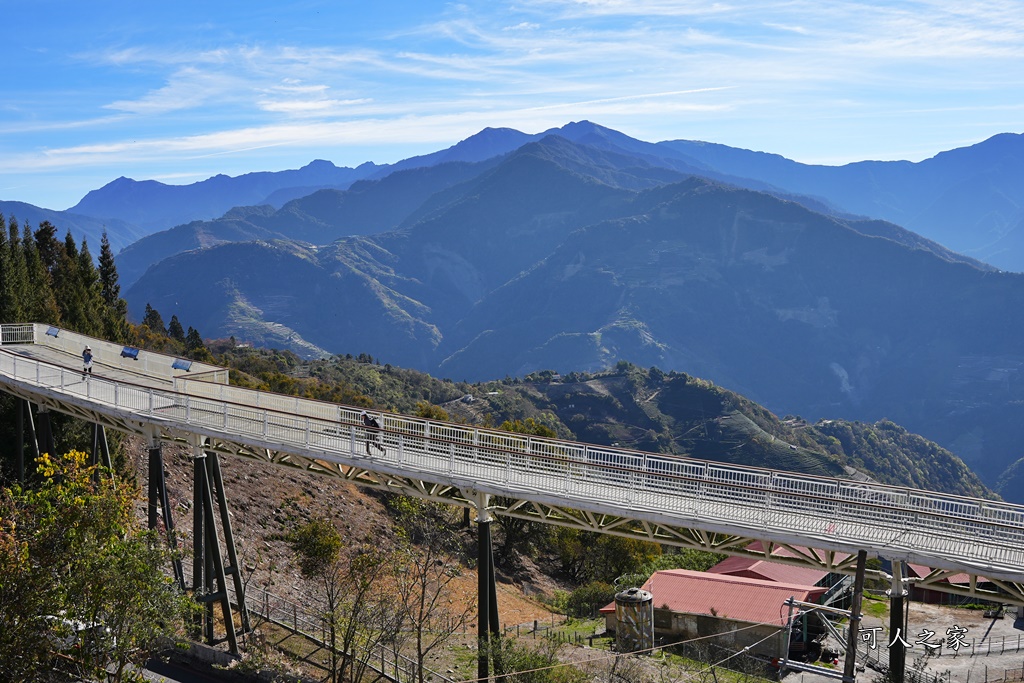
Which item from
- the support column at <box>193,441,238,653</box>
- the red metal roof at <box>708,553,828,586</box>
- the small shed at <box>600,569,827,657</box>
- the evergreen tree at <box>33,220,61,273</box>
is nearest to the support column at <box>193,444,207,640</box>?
the support column at <box>193,441,238,653</box>

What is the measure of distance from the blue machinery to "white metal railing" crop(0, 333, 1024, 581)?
0.05 metres

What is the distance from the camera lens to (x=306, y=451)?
24.4 metres

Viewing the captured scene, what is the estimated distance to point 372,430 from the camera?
24156 millimetres

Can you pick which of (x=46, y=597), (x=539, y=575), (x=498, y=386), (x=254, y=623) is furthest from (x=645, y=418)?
(x=46, y=597)

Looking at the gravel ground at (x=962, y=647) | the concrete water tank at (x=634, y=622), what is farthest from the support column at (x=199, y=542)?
the gravel ground at (x=962, y=647)

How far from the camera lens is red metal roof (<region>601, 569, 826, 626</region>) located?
31.5 meters

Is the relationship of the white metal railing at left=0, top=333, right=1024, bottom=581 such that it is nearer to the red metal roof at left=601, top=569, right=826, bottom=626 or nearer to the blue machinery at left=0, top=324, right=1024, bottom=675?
the blue machinery at left=0, top=324, right=1024, bottom=675

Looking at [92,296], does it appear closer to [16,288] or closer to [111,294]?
[16,288]

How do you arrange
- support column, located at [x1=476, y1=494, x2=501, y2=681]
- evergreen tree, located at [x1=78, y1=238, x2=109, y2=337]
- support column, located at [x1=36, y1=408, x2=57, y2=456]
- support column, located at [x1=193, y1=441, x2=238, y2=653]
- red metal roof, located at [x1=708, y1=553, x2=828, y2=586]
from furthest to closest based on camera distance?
evergreen tree, located at [x1=78, y1=238, x2=109, y2=337]
red metal roof, located at [x1=708, y1=553, x2=828, y2=586]
support column, located at [x1=36, y1=408, x2=57, y2=456]
support column, located at [x1=193, y1=441, x2=238, y2=653]
support column, located at [x1=476, y1=494, x2=501, y2=681]

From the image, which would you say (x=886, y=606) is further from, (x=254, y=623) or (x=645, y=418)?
(x=645, y=418)

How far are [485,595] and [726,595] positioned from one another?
1362 cm

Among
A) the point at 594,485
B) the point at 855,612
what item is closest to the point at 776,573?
the point at 594,485

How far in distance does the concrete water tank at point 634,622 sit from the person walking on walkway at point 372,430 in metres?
10.1

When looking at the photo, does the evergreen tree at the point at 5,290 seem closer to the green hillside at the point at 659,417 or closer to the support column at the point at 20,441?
the support column at the point at 20,441
